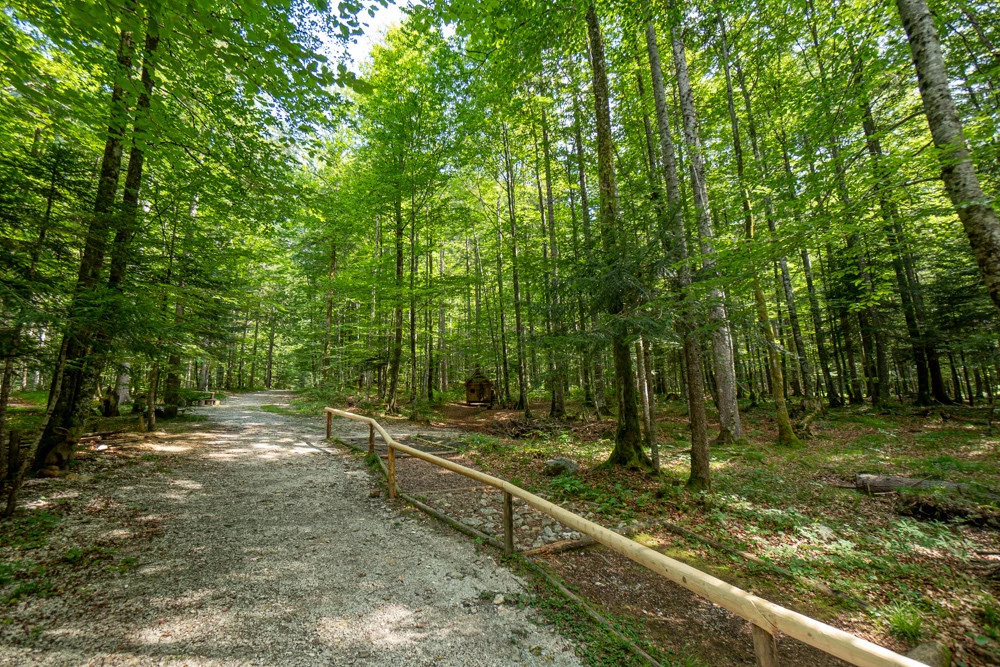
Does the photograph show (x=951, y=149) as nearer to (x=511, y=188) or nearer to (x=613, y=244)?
(x=613, y=244)

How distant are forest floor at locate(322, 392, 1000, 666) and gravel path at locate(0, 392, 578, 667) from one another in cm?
97

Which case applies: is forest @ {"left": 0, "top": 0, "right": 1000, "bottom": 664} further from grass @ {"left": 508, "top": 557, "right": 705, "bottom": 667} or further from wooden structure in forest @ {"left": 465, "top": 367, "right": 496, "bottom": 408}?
wooden structure in forest @ {"left": 465, "top": 367, "right": 496, "bottom": 408}

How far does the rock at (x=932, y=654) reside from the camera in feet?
9.30

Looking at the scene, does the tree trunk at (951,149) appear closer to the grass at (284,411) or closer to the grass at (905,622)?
the grass at (905,622)

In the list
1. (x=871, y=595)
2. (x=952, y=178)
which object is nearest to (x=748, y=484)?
(x=871, y=595)

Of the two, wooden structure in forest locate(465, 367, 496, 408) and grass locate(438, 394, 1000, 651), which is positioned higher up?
wooden structure in forest locate(465, 367, 496, 408)

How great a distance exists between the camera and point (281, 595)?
338 cm

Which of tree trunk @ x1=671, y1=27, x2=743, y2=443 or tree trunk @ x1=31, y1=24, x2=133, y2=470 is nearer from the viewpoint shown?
tree trunk @ x1=31, y1=24, x2=133, y2=470

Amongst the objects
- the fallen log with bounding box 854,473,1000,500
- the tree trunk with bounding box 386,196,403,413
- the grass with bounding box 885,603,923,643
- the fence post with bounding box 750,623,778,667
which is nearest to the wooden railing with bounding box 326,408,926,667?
the fence post with bounding box 750,623,778,667

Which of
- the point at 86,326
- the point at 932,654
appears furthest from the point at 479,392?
the point at 932,654

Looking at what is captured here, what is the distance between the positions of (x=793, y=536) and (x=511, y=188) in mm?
15245

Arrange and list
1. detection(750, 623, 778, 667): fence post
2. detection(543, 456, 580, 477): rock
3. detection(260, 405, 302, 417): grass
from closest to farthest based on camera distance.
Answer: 1. detection(750, 623, 778, 667): fence post
2. detection(543, 456, 580, 477): rock
3. detection(260, 405, 302, 417): grass

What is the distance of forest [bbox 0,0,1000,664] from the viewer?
424 cm

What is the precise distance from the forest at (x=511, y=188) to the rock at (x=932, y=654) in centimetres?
37
